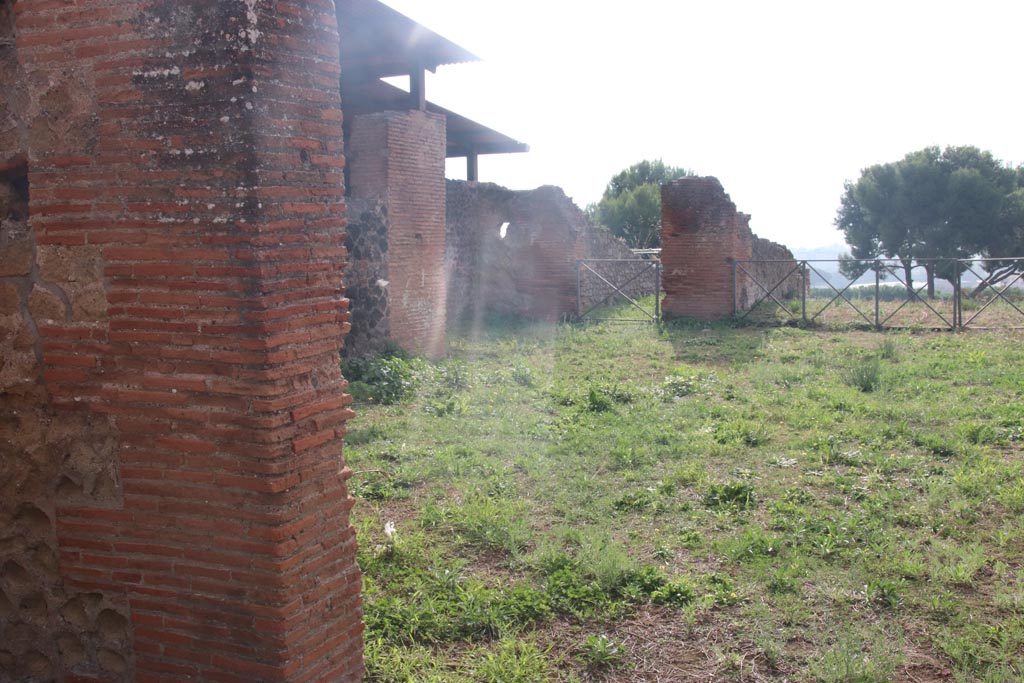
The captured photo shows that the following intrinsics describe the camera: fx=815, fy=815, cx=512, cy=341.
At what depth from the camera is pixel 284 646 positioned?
2893 mm

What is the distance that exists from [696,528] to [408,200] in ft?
25.3

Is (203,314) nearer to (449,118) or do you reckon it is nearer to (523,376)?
(523,376)

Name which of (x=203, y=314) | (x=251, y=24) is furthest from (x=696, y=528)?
(x=251, y=24)

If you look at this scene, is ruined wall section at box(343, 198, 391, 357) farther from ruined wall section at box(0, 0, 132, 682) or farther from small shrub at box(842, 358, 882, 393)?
ruined wall section at box(0, 0, 132, 682)

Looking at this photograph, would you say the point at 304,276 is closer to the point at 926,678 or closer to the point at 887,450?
the point at 926,678

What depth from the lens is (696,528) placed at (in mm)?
5191

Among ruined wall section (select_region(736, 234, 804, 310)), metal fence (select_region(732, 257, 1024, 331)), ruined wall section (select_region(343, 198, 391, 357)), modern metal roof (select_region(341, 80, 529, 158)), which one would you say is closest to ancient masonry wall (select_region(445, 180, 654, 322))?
modern metal roof (select_region(341, 80, 529, 158))

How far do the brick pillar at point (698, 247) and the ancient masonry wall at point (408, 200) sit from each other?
540 cm

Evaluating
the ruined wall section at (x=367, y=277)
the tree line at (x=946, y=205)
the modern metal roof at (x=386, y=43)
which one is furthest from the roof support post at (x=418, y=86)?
the tree line at (x=946, y=205)

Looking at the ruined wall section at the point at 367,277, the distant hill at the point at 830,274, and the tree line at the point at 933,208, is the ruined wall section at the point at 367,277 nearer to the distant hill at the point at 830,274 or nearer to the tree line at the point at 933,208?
the distant hill at the point at 830,274

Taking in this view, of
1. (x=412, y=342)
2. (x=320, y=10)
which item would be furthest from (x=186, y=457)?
(x=412, y=342)

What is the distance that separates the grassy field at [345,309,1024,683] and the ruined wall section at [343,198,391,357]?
56.9 inches

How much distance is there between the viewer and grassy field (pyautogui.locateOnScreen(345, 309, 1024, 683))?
377cm

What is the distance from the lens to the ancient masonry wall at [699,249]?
51.2 ft
